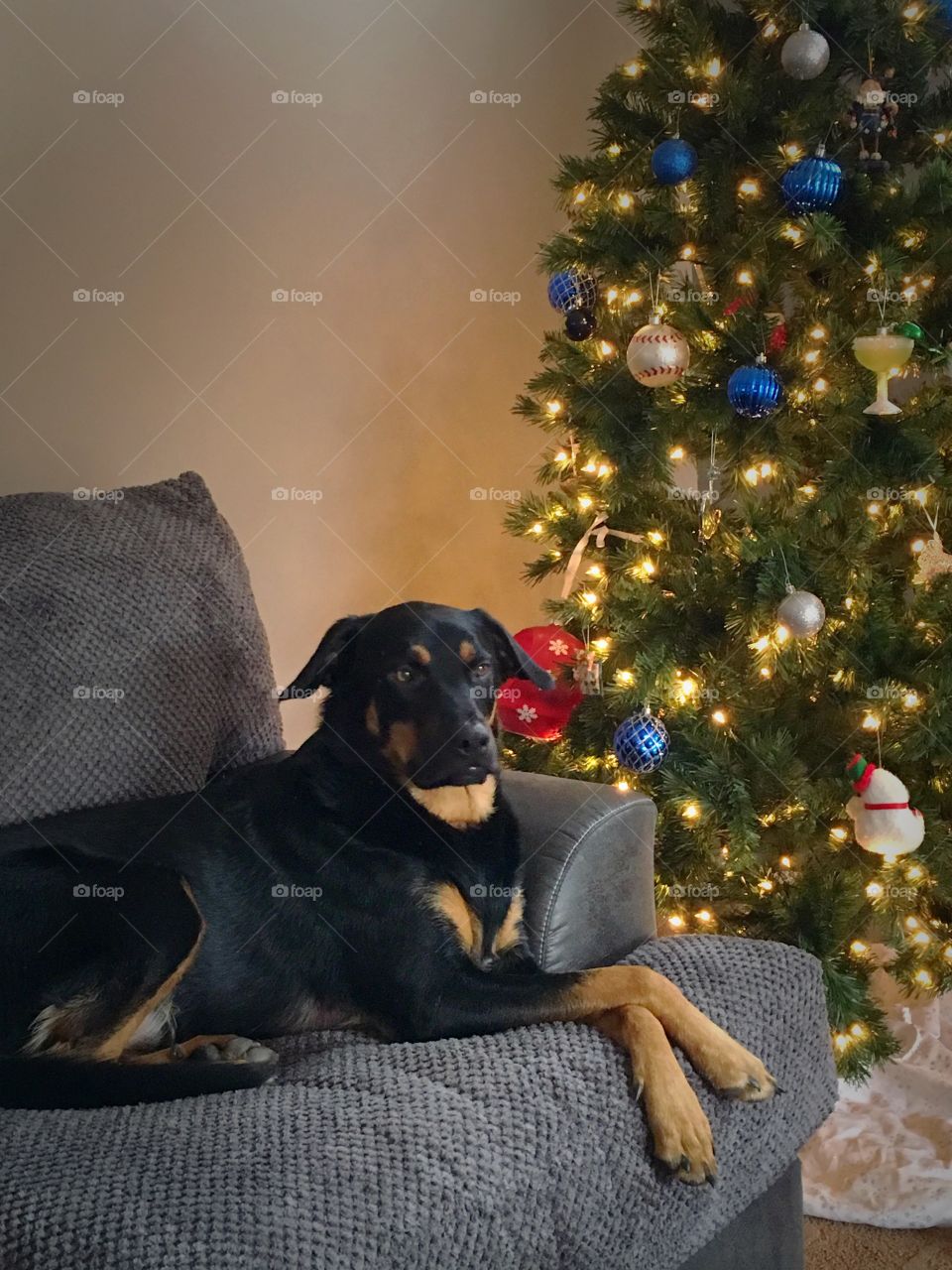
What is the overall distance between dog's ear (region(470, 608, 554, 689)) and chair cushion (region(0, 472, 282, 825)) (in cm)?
52

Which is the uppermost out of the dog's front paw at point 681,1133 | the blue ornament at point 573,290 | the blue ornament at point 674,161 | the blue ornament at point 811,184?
the blue ornament at point 811,184

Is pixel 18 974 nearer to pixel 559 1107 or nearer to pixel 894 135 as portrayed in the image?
pixel 559 1107

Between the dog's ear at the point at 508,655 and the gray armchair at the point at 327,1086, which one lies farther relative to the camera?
the dog's ear at the point at 508,655

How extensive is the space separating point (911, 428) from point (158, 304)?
1826 mm

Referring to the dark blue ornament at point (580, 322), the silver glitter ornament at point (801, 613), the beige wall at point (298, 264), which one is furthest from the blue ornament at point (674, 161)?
the beige wall at point (298, 264)

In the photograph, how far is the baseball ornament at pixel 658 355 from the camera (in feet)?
7.54

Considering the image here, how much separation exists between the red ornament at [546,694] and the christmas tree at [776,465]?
50mm

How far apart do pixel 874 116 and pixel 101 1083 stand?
2154mm

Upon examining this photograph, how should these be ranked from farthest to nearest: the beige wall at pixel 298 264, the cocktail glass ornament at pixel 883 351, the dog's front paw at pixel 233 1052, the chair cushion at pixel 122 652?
the beige wall at pixel 298 264 < the cocktail glass ornament at pixel 883 351 < the chair cushion at pixel 122 652 < the dog's front paw at pixel 233 1052

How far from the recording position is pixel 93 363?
286 cm

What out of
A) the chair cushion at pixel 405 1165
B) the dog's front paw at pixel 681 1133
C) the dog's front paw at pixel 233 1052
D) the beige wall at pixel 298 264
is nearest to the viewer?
the chair cushion at pixel 405 1165

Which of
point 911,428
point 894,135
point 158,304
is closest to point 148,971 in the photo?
point 911,428

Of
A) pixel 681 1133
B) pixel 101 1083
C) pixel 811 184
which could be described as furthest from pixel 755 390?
pixel 101 1083

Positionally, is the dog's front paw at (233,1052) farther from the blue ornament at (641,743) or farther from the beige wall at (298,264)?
the beige wall at (298,264)
